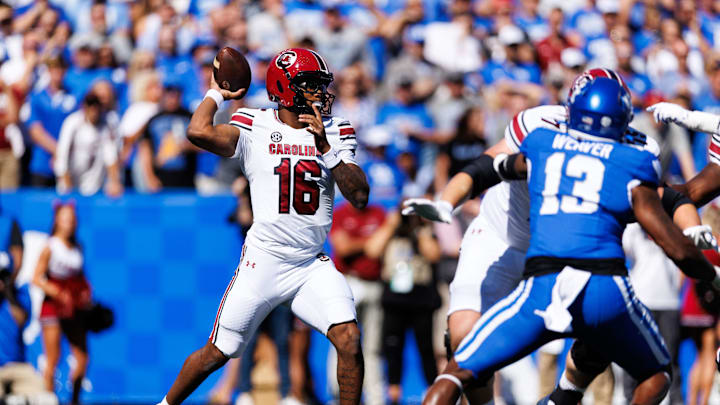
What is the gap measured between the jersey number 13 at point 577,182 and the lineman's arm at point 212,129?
1.76 m

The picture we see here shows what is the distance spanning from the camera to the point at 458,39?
13242mm

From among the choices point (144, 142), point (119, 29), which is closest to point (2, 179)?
point (144, 142)

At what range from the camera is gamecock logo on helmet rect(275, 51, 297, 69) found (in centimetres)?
610

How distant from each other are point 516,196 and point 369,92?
18.4ft

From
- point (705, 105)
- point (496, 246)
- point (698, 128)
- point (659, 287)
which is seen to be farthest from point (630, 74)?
point (496, 246)

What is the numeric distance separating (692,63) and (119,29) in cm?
721

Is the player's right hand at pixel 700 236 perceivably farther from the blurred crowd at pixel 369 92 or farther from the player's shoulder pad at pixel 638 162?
the blurred crowd at pixel 369 92

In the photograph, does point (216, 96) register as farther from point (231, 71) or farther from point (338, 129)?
point (338, 129)

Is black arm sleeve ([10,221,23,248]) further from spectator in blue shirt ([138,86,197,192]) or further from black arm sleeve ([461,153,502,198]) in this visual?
black arm sleeve ([461,153,502,198])

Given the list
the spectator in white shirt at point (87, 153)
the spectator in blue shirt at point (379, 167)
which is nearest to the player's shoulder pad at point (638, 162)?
the spectator in blue shirt at point (379, 167)

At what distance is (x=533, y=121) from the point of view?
19.5 ft

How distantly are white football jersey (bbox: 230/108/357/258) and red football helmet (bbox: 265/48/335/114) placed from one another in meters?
0.14

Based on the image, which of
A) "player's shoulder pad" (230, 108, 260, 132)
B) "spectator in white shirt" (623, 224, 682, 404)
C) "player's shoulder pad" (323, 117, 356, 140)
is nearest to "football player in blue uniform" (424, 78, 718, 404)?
"player's shoulder pad" (323, 117, 356, 140)

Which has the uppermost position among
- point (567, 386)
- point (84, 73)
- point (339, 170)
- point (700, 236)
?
point (84, 73)
